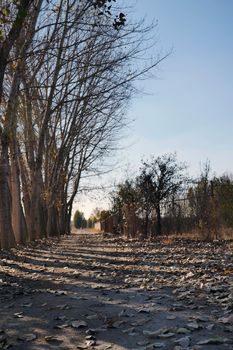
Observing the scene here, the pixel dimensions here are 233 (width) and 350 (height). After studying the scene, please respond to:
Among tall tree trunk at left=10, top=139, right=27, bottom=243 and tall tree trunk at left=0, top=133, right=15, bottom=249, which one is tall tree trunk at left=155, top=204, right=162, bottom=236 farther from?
tall tree trunk at left=0, top=133, right=15, bottom=249

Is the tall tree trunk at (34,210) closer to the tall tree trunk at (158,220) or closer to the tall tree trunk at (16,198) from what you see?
the tall tree trunk at (16,198)

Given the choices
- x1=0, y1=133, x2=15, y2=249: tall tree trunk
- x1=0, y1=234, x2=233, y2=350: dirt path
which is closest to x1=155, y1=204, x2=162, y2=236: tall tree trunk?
x1=0, y1=133, x2=15, y2=249: tall tree trunk

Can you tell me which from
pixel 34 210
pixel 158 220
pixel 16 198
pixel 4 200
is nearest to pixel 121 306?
pixel 4 200

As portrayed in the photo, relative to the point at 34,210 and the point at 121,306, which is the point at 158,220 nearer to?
the point at 34,210

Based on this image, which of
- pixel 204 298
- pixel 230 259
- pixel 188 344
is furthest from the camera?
pixel 230 259

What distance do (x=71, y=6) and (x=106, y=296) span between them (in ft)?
33.5

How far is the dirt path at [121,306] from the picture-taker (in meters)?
5.29

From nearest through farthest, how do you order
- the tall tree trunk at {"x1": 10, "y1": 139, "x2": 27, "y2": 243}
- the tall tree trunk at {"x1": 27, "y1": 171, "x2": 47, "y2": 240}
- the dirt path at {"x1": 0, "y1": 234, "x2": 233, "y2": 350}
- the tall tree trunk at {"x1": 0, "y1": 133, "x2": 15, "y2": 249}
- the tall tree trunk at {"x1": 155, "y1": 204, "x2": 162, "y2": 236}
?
the dirt path at {"x1": 0, "y1": 234, "x2": 233, "y2": 350} < the tall tree trunk at {"x1": 0, "y1": 133, "x2": 15, "y2": 249} < the tall tree trunk at {"x1": 10, "y1": 139, "x2": 27, "y2": 243} < the tall tree trunk at {"x1": 27, "y1": 171, "x2": 47, "y2": 240} < the tall tree trunk at {"x1": 155, "y1": 204, "x2": 162, "y2": 236}

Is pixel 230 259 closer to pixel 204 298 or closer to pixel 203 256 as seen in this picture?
pixel 203 256

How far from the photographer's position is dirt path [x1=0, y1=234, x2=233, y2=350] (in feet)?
17.4

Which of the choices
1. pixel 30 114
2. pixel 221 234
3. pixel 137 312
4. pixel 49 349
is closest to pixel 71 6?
pixel 30 114

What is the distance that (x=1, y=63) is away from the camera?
30.2 feet

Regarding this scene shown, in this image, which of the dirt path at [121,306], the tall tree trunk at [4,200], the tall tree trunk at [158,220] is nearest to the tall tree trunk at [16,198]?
the tall tree trunk at [4,200]

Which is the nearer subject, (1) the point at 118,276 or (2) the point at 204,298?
(2) the point at 204,298
